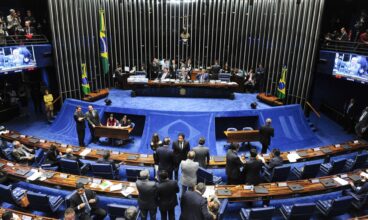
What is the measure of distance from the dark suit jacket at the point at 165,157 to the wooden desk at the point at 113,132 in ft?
13.1

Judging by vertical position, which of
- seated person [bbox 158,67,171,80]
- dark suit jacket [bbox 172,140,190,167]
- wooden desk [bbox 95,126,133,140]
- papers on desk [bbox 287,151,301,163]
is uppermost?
seated person [bbox 158,67,171,80]

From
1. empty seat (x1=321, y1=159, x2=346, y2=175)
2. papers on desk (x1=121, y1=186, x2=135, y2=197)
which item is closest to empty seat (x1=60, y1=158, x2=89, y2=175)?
papers on desk (x1=121, y1=186, x2=135, y2=197)

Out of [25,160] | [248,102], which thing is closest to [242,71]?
[248,102]

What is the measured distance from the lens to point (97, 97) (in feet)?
47.3

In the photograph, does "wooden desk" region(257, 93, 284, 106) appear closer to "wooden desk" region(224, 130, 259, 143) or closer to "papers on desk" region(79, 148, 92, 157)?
"wooden desk" region(224, 130, 259, 143)

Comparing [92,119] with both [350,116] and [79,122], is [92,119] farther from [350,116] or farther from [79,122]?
[350,116]

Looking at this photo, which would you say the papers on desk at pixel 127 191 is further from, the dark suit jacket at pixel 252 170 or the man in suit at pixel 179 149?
the dark suit jacket at pixel 252 170

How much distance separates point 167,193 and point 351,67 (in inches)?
391

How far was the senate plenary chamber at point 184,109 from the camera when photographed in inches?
254

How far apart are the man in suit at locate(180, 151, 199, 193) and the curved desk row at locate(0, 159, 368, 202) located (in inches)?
20.9

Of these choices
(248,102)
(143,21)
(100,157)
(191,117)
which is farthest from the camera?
(143,21)

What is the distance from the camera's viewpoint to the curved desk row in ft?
20.7

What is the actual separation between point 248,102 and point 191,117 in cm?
448

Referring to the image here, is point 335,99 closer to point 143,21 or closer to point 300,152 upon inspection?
point 300,152
